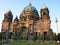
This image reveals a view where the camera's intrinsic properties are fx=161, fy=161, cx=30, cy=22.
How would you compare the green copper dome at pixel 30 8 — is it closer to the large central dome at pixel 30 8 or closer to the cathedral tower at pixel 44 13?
the large central dome at pixel 30 8

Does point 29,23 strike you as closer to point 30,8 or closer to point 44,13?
point 44,13

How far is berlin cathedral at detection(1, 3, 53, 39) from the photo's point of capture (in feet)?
158

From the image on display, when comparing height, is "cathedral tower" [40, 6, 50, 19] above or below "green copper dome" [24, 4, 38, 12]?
below

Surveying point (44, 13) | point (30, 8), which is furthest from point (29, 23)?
point (30, 8)

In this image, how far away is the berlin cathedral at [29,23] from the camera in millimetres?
48219

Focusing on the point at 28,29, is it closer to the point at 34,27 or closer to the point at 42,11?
the point at 34,27

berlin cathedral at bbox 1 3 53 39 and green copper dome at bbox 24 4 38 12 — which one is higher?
green copper dome at bbox 24 4 38 12

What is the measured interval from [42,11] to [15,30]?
10350mm

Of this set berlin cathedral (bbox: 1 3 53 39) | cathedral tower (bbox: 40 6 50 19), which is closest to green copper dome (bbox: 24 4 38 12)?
berlin cathedral (bbox: 1 3 53 39)

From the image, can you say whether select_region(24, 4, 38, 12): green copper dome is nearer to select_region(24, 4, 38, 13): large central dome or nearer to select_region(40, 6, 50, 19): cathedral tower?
select_region(24, 4, 38, 13): large central dome

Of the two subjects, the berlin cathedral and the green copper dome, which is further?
the green copper dome

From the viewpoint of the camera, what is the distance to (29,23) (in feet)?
163

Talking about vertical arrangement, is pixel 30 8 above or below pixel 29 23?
above

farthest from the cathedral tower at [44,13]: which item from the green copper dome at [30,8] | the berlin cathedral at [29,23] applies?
the green copper dome at [30,8]
